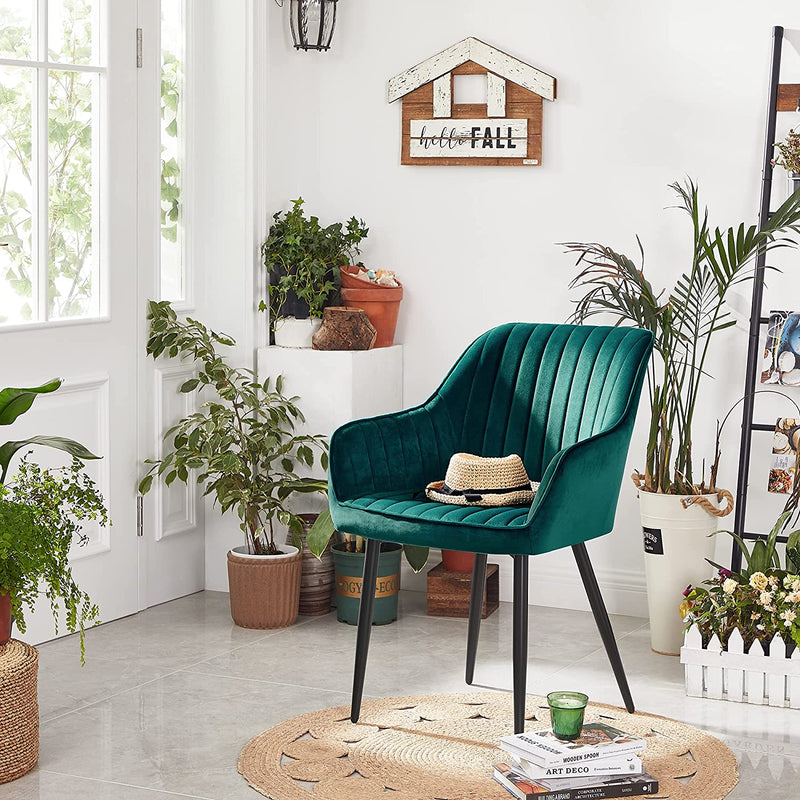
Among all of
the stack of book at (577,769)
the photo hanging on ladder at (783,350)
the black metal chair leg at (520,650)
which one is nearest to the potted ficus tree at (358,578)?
the black metal chair leg at (520,650)

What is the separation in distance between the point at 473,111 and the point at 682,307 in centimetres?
97

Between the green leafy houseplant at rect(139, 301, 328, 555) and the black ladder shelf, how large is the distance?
1.23m

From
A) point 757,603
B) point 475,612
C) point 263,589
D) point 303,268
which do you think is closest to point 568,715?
point 475,612

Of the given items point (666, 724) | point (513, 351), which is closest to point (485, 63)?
point (513, 351)

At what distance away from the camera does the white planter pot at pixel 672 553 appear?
11.5 feet

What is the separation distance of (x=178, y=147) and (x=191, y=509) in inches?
45.9

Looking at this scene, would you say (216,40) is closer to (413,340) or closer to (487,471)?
(413,340)

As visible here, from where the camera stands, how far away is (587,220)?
3.96m

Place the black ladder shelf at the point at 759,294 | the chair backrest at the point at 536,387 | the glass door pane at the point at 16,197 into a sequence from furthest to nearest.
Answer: the black ladder shelf at the point at 759,294, the glass door pane at the point at 16,197, the chair backrest at the point at 536,387

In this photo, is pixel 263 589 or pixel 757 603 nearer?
pixel 757 603

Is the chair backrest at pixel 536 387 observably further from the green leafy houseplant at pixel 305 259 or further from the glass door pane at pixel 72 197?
the glass door pane at pixel 72 197

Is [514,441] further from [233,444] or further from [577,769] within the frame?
[233,444]

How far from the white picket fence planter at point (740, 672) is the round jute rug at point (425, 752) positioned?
0.24m

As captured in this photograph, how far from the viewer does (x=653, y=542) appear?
139 inches
